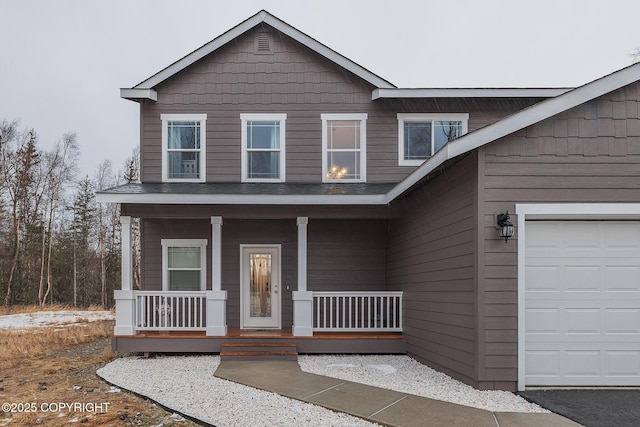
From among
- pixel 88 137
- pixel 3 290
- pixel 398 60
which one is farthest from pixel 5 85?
pixel 398 60

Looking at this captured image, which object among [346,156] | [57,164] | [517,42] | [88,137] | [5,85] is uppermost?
[517,42]

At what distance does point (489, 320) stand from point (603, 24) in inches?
1811

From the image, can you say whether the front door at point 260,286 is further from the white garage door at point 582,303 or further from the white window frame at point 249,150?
the white garage door at point 582,303

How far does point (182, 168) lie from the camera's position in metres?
9.95

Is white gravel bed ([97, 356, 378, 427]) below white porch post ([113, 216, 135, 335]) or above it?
below

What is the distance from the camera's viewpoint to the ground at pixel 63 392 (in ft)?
15.8

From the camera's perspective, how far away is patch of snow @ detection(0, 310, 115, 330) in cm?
1377

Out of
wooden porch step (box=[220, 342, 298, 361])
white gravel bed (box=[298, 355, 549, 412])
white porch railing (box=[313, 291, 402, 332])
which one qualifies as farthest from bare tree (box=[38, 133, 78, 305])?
white gravel bed (box=[298, 355, 549, 412])

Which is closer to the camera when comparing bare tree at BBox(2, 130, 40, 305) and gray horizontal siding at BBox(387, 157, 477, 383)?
gray horizontal siding at BBox(387, 157, 477, 383)

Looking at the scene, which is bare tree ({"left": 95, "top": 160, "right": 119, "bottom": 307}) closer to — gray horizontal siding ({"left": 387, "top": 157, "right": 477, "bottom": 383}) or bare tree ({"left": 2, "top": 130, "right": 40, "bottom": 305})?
bare tree ({"left": 2, "top": 130, "right": 40, "bottom": 305})

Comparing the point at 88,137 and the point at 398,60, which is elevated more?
the point at 398,60

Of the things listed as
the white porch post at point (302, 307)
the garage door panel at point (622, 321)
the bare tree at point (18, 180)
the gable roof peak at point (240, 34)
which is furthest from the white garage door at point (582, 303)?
the bare tree at point (18, 180)

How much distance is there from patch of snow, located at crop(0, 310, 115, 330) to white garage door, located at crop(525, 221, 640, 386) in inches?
515

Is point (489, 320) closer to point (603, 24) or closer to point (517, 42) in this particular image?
point (603, 24)
